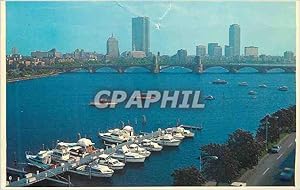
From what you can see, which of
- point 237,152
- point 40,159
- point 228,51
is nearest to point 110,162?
point 40,159

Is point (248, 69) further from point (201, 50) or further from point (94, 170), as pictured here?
point (94, 170)

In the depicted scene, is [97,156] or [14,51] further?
[97,156]

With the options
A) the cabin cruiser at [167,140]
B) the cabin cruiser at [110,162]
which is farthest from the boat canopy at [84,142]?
the cabin cruiser at [167,140]

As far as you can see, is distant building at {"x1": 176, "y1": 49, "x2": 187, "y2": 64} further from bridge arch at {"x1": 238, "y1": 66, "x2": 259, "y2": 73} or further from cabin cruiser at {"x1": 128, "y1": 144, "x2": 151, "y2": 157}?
cabin cruiser at {"x1": 128, "y1": 144, "x2": 151, "y2": 157}

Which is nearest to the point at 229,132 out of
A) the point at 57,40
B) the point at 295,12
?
the point at 295,12

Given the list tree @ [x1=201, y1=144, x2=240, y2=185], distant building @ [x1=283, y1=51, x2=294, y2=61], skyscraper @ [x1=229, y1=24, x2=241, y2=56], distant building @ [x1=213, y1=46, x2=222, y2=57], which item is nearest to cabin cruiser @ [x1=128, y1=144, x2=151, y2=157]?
tree @ [x1=201, y1=144, x2=240, y2=185]

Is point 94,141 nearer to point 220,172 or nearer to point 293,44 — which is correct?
point 220,172

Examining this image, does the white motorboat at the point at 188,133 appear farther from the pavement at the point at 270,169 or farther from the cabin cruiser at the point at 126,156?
the pavement at the point at 270,169
